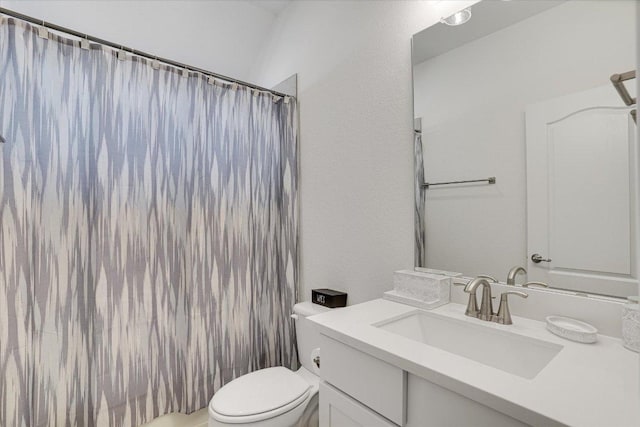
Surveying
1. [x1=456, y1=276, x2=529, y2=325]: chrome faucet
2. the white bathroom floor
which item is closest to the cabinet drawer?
[x1=456, y1=276, x2=529, y2=325]: chrome faucet

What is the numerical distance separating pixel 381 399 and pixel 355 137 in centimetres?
126

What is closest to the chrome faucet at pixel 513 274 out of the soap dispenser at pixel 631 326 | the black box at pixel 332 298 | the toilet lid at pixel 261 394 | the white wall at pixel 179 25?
the soap dispenser at pixel 631 326

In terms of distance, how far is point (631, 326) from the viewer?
82 centimetres

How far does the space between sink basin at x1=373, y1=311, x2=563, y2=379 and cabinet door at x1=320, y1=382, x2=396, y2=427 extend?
0.25 m

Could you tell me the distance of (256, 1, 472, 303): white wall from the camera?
1.46 metres

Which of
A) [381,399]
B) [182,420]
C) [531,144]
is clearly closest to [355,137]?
[531,144]

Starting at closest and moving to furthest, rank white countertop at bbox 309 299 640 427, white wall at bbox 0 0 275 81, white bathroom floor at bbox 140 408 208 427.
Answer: white countertop at bbox 309 299 640 427 → white bathroom floor at bbox 140 408 208 427 → white wall at bbox 0 0 275 81

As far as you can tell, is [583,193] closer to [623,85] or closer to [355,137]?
[623,85]

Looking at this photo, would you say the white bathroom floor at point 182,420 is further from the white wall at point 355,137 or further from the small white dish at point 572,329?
the small white dish at point 572,329

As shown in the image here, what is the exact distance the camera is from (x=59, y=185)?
4.28ft

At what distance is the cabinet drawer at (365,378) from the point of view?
2.65ft

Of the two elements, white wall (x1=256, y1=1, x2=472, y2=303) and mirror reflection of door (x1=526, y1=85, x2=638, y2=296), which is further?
white wall (x1=256, y1=1, x2=472, y2=303)

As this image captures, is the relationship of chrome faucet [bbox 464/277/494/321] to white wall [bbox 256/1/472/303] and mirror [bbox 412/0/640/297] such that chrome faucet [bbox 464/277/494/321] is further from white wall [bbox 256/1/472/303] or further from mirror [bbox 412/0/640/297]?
white wall [bbox 256/1/472/303]

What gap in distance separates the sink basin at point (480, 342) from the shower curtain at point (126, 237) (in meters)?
1.03
